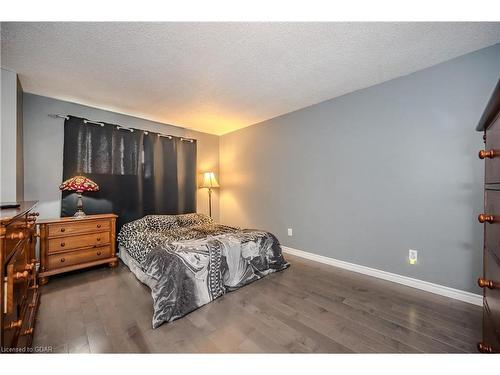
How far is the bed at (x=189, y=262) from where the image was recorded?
166 centimetres

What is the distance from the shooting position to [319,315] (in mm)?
1631

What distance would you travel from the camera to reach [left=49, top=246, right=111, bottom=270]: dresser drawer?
224 cm

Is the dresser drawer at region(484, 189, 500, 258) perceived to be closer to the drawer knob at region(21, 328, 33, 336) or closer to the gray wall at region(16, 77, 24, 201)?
the drawer knob at region(21, 328, 33, 336)

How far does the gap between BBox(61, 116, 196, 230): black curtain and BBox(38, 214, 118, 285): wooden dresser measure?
458 millimetres

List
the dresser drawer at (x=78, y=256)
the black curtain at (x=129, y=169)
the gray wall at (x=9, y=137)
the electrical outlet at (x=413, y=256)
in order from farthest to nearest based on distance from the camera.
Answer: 1. the black curtain at (x=129, y=169)
2. the dresser drawer at (x=78, y=256)
3. the electrical outlet at (x=413, y=256)
4. the gray wall at (x=9, y=137)

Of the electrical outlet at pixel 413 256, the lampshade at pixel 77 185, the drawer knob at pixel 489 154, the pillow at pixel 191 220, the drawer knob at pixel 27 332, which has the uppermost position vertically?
the drawer knob at pixel 489 154

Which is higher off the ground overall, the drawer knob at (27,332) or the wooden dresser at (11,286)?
the wooden dresser at (11,286)

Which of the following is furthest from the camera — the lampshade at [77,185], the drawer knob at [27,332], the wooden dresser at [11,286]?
the lampshade at [77,185]

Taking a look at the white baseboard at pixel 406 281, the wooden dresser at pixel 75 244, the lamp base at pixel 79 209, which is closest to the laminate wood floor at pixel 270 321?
the white baseboard at pixel 406 281

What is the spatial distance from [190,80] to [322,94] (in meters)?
1.67

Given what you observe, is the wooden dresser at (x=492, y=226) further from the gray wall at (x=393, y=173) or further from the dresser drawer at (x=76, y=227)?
the dresser drawer at (x=76, y=227)

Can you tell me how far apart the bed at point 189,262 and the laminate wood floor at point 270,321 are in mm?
102

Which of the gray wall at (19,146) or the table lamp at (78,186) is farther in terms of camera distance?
the table lamp at (78,186)

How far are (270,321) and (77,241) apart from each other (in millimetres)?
2404
